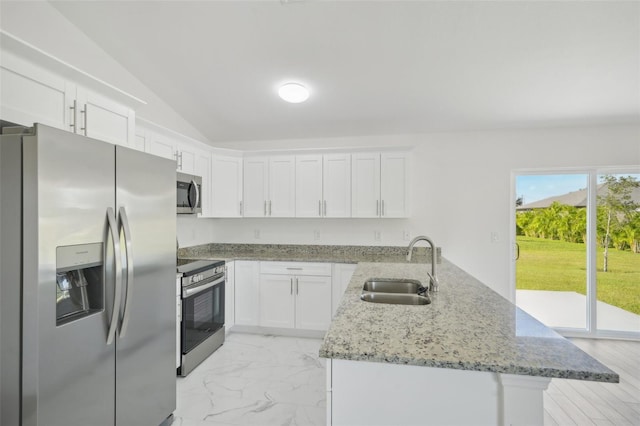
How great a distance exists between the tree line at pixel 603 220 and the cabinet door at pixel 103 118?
408 cm

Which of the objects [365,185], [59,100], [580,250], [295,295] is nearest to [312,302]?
[295,295]

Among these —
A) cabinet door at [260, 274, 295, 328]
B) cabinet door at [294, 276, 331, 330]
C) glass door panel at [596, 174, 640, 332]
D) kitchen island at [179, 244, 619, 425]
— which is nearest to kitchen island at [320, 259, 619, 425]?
kitchen island at [179, 244, 619, 425]

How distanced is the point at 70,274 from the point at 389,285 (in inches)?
73.5

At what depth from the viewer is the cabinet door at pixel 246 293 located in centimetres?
368

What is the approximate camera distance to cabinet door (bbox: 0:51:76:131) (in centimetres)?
149

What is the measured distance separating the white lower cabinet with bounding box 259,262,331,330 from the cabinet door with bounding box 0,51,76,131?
236 cm

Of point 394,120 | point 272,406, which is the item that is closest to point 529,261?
point 394,120

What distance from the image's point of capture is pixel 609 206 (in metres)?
3.65

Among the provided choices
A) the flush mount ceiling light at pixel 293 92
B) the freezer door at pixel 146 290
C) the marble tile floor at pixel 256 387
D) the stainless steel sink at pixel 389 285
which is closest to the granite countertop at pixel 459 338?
the stainless steel sink at pixel 389 285

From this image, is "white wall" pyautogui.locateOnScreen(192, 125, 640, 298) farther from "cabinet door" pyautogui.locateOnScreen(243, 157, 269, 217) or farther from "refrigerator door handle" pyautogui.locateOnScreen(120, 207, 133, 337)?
"refrigerator door handle" pyautogui.locateOnScreen(120, 207, 133, 337)

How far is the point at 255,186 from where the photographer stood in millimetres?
4027

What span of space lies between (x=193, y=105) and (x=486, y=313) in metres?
3.40

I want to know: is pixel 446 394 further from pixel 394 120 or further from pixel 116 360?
pixel 394 120

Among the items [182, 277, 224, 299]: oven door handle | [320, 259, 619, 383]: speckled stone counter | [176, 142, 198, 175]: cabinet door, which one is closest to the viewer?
[320, 259, 619, 383]: speckled stone counter
